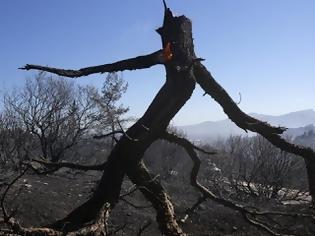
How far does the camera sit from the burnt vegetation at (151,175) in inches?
144

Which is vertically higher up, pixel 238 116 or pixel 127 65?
pixel 127 65

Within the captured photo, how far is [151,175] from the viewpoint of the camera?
165 inches

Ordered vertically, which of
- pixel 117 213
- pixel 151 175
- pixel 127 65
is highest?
pixel 127 65

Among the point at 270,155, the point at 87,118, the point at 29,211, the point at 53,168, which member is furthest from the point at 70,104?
the point at 53,168

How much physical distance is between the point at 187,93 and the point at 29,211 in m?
7.83

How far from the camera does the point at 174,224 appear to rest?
399 centimetres

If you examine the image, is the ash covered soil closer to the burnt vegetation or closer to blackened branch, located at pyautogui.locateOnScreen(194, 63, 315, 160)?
the burnt vegetation

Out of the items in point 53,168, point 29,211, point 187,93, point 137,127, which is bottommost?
point 29,211

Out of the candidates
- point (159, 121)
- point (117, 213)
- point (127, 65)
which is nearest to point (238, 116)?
point (159, 121)

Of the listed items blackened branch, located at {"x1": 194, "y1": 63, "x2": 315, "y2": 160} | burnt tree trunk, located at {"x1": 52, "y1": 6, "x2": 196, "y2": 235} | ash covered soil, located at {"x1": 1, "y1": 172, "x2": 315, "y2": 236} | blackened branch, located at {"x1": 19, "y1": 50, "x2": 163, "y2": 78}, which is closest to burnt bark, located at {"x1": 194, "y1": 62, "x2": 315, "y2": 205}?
blackened branch, located at {"x1": 194, "y1": 63, "x2": 315, "y2": 160}

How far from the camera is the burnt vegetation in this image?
366 cm

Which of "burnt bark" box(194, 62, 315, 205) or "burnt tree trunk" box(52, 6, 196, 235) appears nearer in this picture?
"burnt tree trunk" box(52, 6, 196, 235)

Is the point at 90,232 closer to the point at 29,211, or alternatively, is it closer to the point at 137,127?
the point at 137,127

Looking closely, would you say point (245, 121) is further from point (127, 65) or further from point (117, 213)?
point (117, 213)
